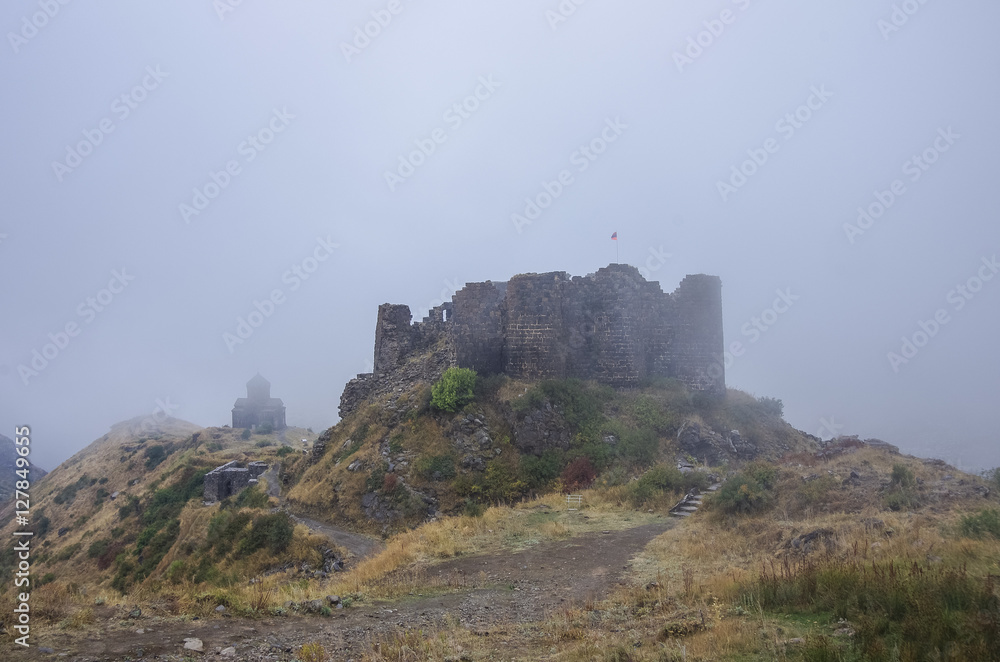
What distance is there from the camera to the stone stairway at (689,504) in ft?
51.7

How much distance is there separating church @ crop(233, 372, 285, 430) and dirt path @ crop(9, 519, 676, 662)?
67863 millimetres

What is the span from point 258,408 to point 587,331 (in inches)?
2525

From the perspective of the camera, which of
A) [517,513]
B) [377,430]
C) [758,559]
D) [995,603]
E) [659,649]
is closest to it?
[995,603]

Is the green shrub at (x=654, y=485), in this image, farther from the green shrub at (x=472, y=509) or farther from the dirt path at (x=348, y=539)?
the dirt path at (x=348, y=539)

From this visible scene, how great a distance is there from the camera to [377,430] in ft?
74.1

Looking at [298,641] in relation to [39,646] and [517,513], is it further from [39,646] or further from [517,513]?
[517,513]

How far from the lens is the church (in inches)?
2972

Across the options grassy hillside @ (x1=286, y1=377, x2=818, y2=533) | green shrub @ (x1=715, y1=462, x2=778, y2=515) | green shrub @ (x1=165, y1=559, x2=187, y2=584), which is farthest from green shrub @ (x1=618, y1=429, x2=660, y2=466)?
green shrub @ (x1=165, y1=559, x2=187, y2=584)

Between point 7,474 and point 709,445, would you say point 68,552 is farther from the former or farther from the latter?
point 7,474

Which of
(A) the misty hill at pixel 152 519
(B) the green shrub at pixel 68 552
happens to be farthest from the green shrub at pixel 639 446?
(B) the green shrub at pixel 68 552

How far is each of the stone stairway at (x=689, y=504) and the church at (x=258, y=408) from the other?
65.7 metres

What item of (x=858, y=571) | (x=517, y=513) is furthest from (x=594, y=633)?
(x=517, y=513)

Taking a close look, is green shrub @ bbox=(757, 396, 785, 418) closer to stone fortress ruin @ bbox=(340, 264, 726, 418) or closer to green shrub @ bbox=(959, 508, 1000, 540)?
stone fortress ruin @ bbox=(340, 264, 726, 418)

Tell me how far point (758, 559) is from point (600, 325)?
14.5 m
